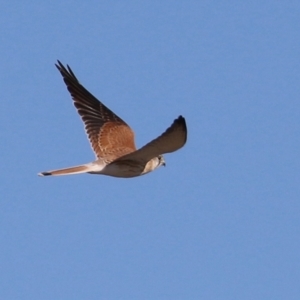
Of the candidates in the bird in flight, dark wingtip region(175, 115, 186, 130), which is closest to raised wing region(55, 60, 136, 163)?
the bird in flight

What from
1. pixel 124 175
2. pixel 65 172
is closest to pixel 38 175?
pixel 65 172

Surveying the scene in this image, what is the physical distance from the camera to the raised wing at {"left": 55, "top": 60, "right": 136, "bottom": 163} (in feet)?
42.2

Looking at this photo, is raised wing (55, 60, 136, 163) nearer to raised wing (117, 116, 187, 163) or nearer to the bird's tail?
the bird's tail

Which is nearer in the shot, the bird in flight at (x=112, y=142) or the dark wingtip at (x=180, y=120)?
the dark wingtip at (x=180, y=120)

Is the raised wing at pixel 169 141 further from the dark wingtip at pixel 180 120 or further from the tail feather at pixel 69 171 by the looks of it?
the tail feather at pixel 69 171

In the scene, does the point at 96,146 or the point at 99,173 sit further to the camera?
the point at 96,146

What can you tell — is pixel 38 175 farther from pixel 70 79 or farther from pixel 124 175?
pixel 70 79

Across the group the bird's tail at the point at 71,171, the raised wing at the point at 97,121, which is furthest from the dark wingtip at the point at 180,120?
the raised wing at the point at 97,121

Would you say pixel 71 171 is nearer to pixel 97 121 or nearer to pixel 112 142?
pixel 112 142

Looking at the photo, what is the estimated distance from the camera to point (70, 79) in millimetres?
13188

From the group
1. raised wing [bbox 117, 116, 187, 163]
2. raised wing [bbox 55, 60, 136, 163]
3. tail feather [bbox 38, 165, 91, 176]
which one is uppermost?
raised wing [bbox 55, 60, 136, 163]

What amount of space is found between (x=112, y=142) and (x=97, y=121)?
57 centimetres

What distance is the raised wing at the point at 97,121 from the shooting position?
1286cm

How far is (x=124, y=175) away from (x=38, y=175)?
1252 mm
